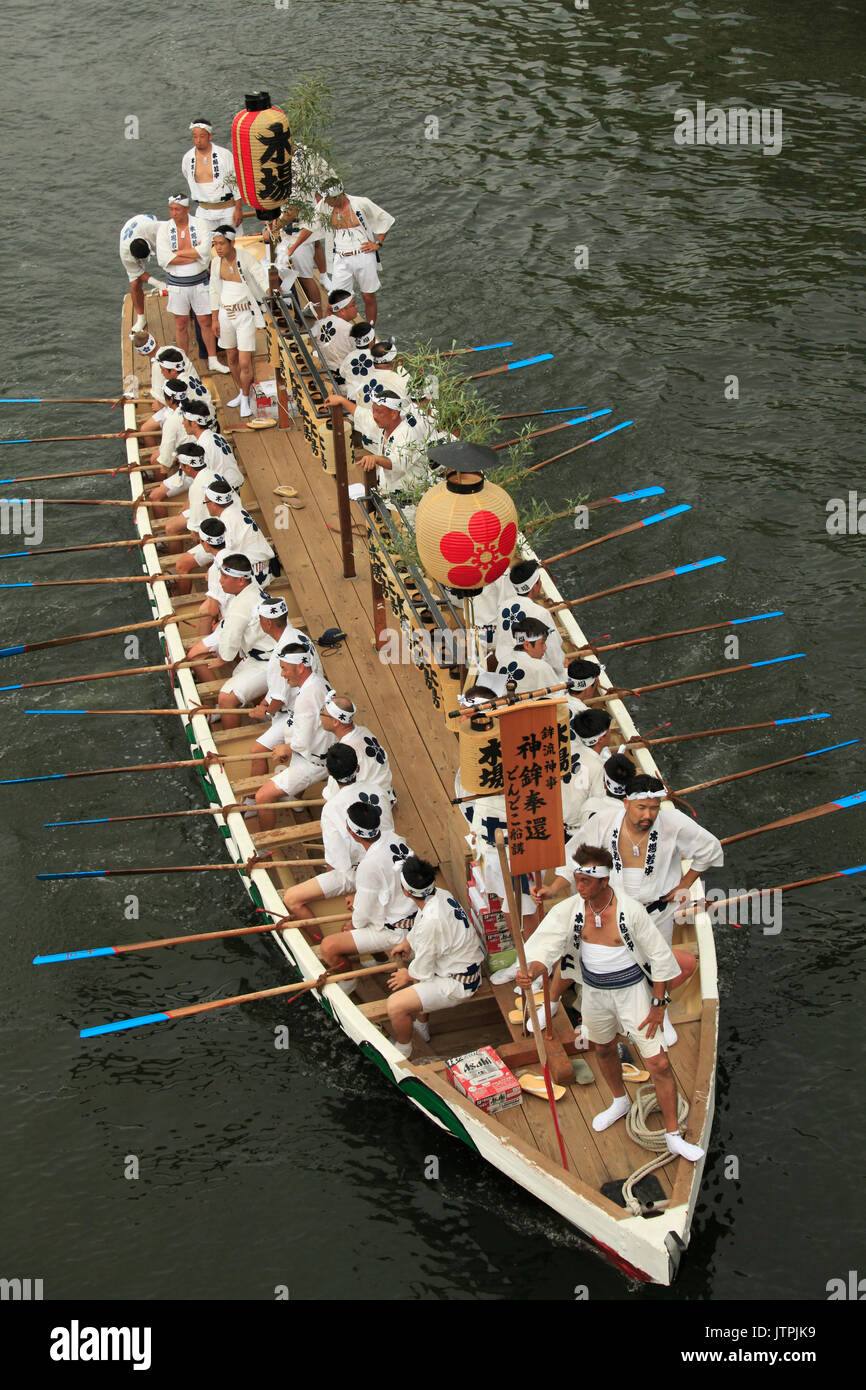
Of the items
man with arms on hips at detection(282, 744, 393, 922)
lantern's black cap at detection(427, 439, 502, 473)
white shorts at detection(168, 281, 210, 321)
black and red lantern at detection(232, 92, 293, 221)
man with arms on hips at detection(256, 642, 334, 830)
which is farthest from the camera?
white shorts at detection(168, 281, 210, 321)

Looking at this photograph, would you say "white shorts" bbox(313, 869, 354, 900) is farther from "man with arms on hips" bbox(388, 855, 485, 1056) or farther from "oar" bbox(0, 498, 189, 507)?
"oar" bbox(0, 498, 189, 507)

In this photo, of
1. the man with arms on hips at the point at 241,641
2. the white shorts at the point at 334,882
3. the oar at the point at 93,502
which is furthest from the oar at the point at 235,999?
the oar at the point at 93,502

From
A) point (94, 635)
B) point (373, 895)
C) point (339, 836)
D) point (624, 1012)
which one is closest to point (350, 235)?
point (94, 635)

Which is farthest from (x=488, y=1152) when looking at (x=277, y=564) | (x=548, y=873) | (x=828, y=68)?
(x=828, y=68)

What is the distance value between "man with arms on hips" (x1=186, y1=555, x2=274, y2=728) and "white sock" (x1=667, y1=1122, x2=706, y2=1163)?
673 cm

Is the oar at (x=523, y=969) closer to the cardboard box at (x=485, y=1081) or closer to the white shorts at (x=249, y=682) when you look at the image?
the cardboard box at (x=485, y=1081)

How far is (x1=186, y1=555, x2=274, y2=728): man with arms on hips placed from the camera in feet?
50.2

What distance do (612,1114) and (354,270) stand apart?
1289 cm

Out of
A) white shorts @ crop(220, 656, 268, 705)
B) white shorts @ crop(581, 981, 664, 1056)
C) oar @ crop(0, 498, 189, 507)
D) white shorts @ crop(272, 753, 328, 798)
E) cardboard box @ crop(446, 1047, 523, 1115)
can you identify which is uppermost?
oar @ crop(0, 498, 189, 507)

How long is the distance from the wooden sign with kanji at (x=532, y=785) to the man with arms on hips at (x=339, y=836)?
1716 mm

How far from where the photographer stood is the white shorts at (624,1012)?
11.0 m

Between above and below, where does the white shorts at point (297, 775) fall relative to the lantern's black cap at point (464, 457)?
below

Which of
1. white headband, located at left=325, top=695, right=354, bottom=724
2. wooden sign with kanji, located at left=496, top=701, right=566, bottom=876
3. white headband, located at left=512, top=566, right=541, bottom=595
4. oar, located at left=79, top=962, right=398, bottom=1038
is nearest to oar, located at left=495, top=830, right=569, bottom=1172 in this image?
wooden sign with kanji, located at left=496, top=701, right=566, bottom=876
